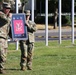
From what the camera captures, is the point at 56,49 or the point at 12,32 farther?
the point at 56,49

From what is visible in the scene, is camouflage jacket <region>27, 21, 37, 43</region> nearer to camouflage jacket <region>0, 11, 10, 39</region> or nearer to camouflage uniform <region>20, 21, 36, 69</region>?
camouflage uniform <region>20, 21, 36, 69</region>

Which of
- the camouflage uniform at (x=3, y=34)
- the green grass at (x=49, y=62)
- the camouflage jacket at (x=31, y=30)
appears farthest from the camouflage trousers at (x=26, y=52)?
the camouflage uniform at (x=3, y=34)

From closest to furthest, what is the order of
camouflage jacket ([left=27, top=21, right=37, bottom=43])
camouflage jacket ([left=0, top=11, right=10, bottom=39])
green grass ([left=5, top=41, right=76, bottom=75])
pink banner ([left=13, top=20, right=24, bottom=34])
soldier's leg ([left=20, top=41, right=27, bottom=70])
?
camouflage jacket ([left=0, top=11, right=10, bottom=39]) → green grass ([left=5, top=41, right=76, bottom=75]) → soldier's leg ([left=20, top=41, right=27, bottom=70]) → camouflage jacket ([left=27, top=21, right=37, bottom=43]) → pink banner ([left=13, top=20, right=24, bottom=34])

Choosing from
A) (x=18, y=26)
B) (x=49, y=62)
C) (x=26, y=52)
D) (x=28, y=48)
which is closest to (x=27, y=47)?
(x=28, y=48)

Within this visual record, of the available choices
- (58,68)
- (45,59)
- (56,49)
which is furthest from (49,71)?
(56,49)

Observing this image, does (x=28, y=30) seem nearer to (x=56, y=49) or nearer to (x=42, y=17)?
(x=56, y=49)

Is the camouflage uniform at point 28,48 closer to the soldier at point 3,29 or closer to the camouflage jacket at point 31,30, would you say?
the camouflage jacket at point 31,30

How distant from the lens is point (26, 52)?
40.6ft

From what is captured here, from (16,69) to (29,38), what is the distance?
1.12 meters

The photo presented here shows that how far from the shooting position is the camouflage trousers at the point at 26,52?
12.4 meters

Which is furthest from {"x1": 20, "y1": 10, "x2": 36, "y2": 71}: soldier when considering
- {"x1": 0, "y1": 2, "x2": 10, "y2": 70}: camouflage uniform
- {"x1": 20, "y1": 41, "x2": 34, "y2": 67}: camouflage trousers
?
{"x1": 0, "y1": 2, "x2": 10, "y2": 70}: camouflage uniform

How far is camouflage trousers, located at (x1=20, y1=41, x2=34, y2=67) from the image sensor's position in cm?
1238

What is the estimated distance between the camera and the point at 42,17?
51.7m

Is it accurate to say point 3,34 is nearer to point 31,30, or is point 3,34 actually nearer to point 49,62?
point 31,30
